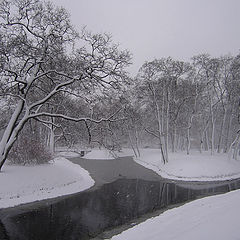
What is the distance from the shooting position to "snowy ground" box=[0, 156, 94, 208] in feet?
41.8

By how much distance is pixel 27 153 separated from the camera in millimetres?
18156

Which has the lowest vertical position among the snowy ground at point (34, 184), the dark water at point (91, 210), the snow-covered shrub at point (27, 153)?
the dark water at point (91, 210)

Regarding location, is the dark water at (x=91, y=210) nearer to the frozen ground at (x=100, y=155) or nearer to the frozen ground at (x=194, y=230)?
the frozen ground at (x=194, y=230)

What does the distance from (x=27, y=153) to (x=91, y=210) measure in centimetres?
877

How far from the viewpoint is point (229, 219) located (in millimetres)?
6355

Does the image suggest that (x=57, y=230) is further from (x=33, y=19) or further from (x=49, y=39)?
(x=33, y=19)

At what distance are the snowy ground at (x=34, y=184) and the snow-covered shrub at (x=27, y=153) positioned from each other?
1.85 metres

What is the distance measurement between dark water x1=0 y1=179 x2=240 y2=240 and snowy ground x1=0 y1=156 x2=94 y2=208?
804 millimetres

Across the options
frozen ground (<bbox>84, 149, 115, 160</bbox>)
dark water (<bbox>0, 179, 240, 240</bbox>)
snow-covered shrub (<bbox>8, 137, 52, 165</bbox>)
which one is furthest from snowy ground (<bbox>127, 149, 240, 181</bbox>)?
frozen ground (<bbox>84, 149, 115, 160</bbox>)

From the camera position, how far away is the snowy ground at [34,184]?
12727 millimetres

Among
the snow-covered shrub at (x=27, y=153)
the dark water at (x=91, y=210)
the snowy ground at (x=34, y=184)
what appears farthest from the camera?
the snow-covered shrub at (x=27, y=153)

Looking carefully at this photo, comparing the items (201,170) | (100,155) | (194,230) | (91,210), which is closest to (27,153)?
(91,210)

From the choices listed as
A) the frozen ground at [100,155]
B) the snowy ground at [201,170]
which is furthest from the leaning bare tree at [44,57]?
the frozen ground at [100,155]

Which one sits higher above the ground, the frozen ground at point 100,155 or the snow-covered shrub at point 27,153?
the snow-covered shrub at point 27,153
